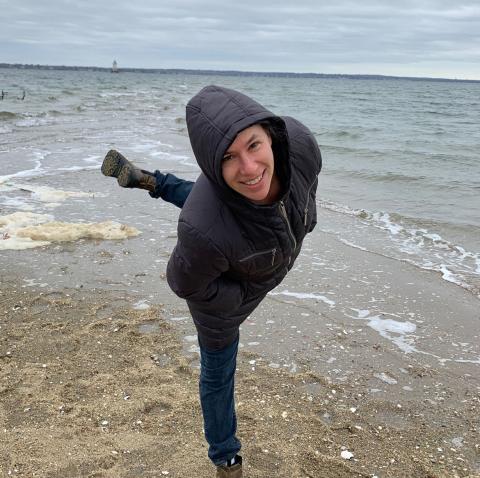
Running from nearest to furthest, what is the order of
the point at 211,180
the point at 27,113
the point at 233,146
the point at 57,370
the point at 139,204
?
the point at 233,146
the point at 211,180
the point at 57,370
the point at 139,204
the point at 27,113

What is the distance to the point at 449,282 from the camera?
7.07 meters

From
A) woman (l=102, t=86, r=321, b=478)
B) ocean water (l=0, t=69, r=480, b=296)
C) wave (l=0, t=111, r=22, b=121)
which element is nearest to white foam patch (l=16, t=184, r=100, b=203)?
ocean water (l=0, t=69, r=480, b=296)

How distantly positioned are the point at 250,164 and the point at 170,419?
2.27 meters

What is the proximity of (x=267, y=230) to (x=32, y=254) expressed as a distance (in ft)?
17.5

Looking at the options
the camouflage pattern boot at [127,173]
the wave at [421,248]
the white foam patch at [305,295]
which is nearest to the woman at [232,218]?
the camouflage pattern boot at [127,173]

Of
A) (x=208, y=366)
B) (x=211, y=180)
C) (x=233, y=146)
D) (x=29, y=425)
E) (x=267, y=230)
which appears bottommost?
(x=29, y=425)

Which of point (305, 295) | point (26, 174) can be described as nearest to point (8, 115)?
point (26, 174)

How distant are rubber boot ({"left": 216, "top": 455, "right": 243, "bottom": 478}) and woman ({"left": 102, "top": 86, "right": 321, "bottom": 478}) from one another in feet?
0.67

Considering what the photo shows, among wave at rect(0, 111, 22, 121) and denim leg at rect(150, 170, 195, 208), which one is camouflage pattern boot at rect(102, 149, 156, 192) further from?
wave at rect(0, 111, 22, 121)

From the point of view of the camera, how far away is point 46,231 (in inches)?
310

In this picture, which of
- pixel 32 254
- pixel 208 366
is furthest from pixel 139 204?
pixel 208 366

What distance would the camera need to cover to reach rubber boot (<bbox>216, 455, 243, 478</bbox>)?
3219 millimetres

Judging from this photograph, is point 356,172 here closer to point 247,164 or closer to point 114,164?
point 114,164

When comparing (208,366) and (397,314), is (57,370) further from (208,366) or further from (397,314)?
(397,314)
